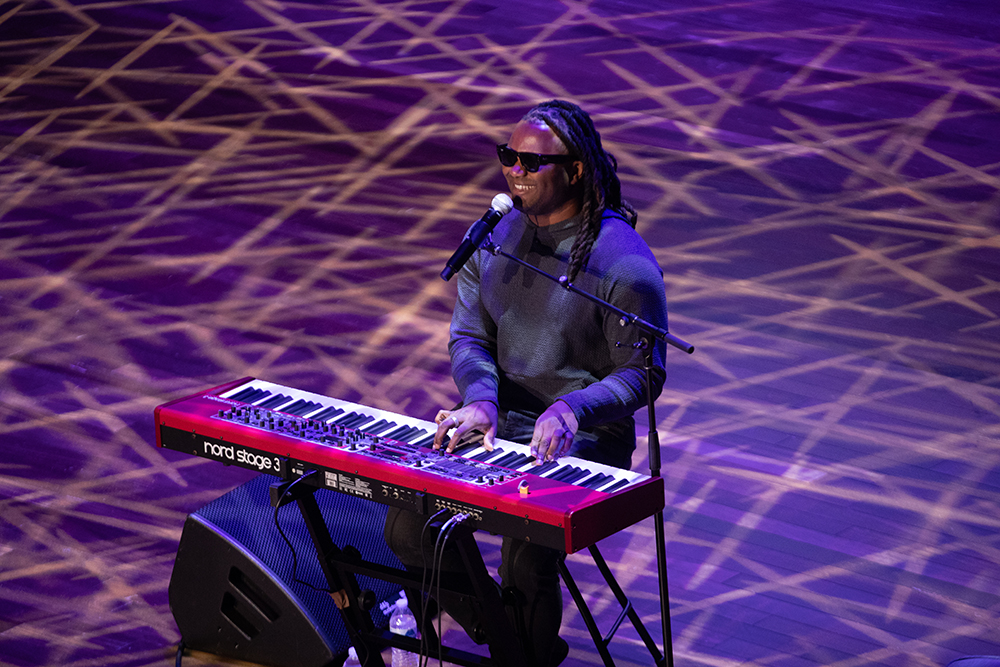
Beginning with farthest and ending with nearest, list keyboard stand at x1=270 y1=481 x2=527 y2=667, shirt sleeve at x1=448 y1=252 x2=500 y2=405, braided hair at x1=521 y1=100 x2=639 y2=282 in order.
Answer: shirt sleeve at x1=448 y1=252 x2=500 y2=405, braided hair at x1=521 y1=100 x2=639 y2=282, keyboard stand at x1=270 y1=481 x2=527 y2=667

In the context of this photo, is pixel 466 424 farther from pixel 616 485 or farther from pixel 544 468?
pixel 616 485

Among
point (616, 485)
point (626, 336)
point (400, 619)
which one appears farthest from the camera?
point (400, 619)

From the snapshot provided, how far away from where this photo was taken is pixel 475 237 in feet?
7.93

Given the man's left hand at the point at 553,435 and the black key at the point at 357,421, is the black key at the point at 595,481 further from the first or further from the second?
the black key at the point at 357,421

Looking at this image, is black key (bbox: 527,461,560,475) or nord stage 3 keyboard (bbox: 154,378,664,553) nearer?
nord stage 3 keyboard (bbox: 154,378,664,553)

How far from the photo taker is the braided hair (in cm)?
266

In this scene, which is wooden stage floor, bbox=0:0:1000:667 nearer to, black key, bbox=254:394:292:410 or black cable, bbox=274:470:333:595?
black cable, bbox=274:470:333:595

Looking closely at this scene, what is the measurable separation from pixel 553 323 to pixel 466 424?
373 mm

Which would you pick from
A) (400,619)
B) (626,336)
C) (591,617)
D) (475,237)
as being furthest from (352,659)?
(475,237)

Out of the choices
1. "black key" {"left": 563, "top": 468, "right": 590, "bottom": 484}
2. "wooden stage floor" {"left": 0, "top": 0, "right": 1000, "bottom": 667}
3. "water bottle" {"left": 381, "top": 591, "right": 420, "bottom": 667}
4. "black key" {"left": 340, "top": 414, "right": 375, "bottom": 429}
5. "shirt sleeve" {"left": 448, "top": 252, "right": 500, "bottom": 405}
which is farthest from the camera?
"wooden stage floor" {"left": 0, "top": 0, "right": 1000, "bottom": 667}

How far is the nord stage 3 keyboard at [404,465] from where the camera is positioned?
7.25ft

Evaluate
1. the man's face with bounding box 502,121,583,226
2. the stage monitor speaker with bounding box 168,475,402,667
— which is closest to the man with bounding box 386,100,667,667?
the man's face with bounding box 502,121,583,226

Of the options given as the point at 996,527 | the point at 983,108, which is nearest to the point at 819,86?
the point at 983,108

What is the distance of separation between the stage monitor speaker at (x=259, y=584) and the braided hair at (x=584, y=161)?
957 mm
